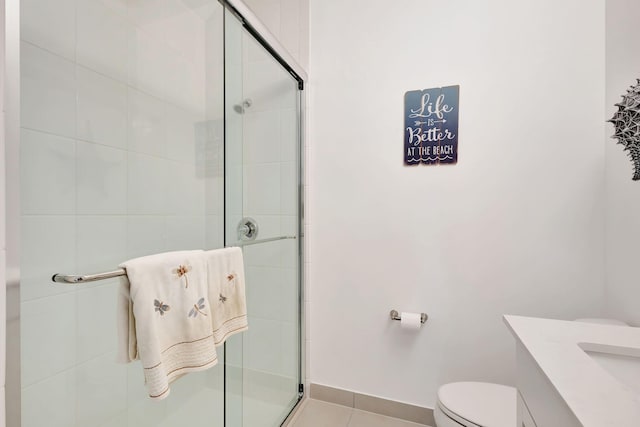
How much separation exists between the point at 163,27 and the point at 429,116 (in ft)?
3.97

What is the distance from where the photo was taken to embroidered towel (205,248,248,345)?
3.18ft

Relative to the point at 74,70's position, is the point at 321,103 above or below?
above

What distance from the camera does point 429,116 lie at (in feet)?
4.96

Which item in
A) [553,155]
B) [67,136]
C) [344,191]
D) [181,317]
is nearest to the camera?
[181,317]

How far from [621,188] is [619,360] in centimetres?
82

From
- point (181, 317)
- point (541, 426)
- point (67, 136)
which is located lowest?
point (541, 426)

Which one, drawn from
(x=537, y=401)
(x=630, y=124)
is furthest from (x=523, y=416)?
(x=630, y=124)

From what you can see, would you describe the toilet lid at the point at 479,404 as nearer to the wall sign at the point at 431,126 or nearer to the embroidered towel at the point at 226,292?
the embroidered towel at the point at 226,292

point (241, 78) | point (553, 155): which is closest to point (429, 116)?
point (553, 155)

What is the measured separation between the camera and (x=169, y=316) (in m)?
0.80

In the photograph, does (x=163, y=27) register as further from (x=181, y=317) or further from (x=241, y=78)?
(x=181, y=317)

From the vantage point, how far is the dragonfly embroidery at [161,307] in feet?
2.50

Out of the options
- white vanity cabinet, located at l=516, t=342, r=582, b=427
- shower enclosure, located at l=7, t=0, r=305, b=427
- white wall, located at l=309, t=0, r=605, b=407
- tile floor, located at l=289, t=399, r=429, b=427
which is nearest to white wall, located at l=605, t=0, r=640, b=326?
white wall, located at l=309, t=0, r=605, b=407

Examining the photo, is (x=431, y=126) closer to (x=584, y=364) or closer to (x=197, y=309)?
(x=584, y=364)
